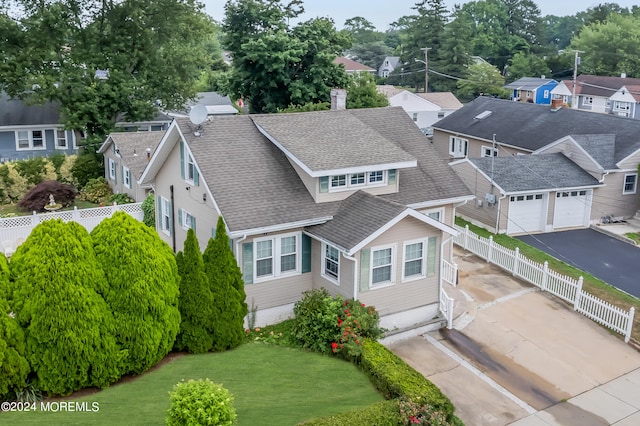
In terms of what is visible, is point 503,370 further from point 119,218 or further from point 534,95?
point 534,95

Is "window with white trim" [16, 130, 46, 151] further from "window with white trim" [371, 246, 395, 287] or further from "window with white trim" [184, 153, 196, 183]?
"window with white trim" [371, 246, 395, 287]

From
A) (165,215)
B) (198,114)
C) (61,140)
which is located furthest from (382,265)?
(61,140)

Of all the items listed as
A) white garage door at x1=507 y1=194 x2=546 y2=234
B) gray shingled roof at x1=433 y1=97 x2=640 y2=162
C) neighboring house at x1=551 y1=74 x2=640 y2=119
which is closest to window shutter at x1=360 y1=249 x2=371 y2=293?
white garage door at x1=507 y1=194 x2=546 y2=234

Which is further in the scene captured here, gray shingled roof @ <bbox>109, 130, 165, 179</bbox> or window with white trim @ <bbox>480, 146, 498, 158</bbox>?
window with white trim @ <bbox>480, 146, 498, 158</bbox>

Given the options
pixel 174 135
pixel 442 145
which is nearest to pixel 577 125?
pixel 442 145

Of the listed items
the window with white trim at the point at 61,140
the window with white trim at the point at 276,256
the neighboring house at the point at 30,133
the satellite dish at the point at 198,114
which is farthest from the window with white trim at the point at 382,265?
A: the window with white trim at the point at 61,140

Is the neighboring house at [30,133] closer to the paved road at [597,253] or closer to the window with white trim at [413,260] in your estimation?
the window with white trim at [413,260]
